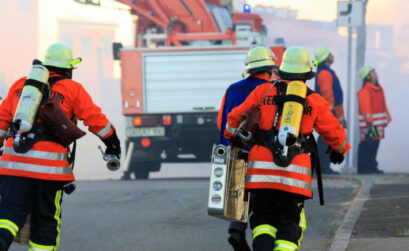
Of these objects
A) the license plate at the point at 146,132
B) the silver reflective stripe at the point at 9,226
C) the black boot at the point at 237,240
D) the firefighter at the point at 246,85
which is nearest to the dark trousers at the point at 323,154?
the license plate at the point at 146,132

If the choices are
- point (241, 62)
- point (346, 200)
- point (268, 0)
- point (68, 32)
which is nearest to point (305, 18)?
point (268, 0)

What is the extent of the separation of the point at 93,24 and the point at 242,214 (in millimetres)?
40165

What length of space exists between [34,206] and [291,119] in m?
1.72

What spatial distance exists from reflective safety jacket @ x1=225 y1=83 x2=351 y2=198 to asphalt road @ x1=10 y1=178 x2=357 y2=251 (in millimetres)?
Answer: 1925

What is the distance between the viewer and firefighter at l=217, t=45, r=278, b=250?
6379 mm

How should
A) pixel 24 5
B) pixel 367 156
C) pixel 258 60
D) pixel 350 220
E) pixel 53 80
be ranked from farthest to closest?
pixel 24 5 → pixel 367 156 → pixel 350 220 → pixel 258 60 → pixel 53 80

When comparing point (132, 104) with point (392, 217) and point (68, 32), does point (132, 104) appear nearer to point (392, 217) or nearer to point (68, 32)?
point (392, 217)

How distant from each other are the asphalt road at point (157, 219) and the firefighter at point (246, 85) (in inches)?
51.1

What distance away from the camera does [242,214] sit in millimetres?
5941

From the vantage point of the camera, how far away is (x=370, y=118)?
15.6m

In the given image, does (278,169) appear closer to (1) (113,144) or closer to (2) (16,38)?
(1) (113,144)

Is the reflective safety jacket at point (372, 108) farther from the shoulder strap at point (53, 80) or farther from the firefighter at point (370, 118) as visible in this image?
the shoulder strap at point (53, 80)

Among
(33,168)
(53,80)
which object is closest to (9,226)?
(33,168)

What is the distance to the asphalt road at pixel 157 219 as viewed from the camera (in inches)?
314
